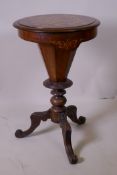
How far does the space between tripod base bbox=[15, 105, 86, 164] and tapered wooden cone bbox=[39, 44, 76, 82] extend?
0.24 meters

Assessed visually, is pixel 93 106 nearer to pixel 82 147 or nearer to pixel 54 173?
pixel 82 147

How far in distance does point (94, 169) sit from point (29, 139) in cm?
48

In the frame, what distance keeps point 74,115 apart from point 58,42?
0.66 meters

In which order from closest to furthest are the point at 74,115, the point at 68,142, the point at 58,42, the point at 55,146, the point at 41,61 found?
1. the point at 58,42
2. the point at 68,142
3. the point at 55,146
4. the point at 74,115
5. the point at 41,61

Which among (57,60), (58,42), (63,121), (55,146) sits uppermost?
(58,42)

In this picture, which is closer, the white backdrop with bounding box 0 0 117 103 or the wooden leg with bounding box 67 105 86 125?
the wooden leg with bounding box 67 105 86 125

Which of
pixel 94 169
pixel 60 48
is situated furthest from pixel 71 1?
pixel 94 169

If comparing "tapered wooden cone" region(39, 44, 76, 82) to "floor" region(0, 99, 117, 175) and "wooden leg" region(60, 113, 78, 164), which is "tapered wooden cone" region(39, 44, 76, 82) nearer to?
"wooden leg" region(60, 113, 78, 164)

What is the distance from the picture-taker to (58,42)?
56.0 inches

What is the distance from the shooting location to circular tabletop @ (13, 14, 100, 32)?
1.40 metres

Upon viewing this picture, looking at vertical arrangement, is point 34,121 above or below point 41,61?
below

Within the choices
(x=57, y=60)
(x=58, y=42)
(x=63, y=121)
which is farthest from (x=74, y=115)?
(x=58, y=42)

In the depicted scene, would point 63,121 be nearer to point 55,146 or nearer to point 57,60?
point 55,146

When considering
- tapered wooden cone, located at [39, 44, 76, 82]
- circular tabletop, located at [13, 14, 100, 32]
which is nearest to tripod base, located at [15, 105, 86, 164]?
tapered wooden cone, located at [39, 44, 76, 82]
